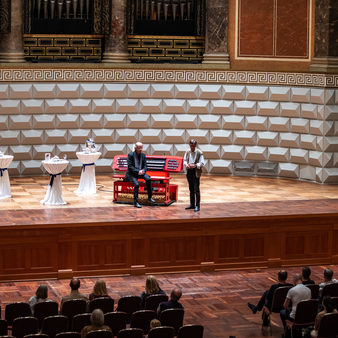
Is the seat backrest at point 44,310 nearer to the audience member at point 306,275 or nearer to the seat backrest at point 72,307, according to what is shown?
the seat backrest at point 72,307

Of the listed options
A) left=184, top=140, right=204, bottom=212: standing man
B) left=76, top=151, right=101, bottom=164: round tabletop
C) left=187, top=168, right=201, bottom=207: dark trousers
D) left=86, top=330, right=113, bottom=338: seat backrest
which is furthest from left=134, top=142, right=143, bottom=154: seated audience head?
left=86, top=330, right=113, bottom=338: seat backrest

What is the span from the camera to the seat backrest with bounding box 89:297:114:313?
947 centimetres

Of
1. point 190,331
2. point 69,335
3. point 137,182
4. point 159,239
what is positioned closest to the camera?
point 69,335

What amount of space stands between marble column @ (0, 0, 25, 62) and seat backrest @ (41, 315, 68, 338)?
1052cm

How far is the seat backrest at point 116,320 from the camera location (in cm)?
892

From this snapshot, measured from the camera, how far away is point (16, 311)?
9.28m

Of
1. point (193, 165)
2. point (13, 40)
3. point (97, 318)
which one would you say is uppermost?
point (13, 40)

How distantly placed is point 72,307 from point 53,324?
731 mm

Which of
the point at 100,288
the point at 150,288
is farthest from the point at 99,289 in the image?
the point at 150,288

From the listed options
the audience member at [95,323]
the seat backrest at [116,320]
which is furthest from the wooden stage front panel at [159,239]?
the audience member at [95,323]

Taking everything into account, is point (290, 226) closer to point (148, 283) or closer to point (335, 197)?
point (335, 197)

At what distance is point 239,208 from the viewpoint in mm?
14172

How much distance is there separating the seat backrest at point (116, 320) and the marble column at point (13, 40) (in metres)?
10.4

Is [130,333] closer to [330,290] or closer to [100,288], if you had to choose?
[100,288]
